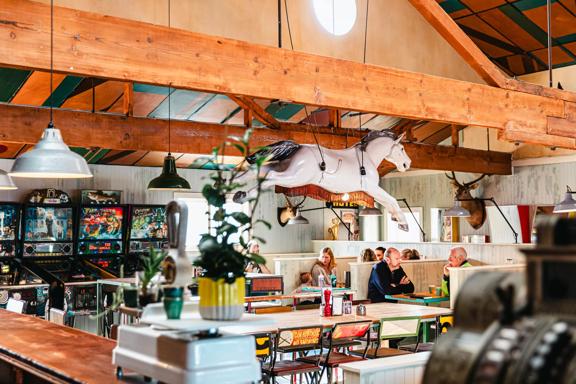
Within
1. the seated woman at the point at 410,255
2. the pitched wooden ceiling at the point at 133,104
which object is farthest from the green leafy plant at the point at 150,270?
the seated woman at the point at 410,255

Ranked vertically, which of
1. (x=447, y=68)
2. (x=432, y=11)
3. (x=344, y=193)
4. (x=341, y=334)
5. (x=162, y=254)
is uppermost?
(x=447, y=68)

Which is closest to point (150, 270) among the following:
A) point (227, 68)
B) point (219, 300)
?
point (219, 300)

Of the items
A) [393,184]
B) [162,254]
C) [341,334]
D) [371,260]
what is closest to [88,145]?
[341,334]

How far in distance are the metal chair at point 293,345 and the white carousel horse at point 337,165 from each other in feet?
4.16

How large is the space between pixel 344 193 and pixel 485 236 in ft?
25.5

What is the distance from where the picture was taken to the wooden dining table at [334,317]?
606 cm

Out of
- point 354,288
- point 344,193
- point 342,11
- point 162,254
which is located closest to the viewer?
point 162,254

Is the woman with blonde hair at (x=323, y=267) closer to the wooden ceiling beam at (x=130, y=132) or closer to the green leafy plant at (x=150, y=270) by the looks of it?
the wooden ceiling beam at (x=130, y=132)

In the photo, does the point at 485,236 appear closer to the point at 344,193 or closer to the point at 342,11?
the point at 342,11

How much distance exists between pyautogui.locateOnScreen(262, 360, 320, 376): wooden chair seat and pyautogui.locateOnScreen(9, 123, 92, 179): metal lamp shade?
272cm

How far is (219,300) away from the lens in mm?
2664

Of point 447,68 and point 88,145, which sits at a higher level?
point 447,68

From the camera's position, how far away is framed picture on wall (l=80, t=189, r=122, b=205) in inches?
478

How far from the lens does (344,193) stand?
6883mm
